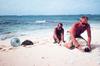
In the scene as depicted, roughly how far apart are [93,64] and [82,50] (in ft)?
1.05

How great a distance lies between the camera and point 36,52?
7.43 ft

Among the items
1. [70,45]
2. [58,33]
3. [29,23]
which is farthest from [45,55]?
[29,23]

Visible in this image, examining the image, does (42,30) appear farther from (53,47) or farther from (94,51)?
(94,51)

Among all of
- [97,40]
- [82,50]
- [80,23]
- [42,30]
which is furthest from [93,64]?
[42,30]

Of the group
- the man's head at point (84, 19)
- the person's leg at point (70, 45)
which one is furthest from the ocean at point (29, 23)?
the person's leg at point (70, 45)

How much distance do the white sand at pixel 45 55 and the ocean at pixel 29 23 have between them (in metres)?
0.16

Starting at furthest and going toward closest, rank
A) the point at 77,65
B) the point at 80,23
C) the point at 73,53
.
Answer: the point at 80,23 < the point at 73,53 < the point at 77,65

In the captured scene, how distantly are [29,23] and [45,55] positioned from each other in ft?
3.00

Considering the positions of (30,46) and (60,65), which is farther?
(30,46)

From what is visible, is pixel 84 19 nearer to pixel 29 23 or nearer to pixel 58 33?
pixel 58 33

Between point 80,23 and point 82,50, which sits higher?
point 80,23

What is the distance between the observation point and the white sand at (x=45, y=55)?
2.01 metres

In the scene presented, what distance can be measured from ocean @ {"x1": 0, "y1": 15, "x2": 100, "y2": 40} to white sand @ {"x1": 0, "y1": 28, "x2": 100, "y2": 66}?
6.4 inches

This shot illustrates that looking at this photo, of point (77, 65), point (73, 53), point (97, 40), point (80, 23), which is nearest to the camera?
point (77, 65)
